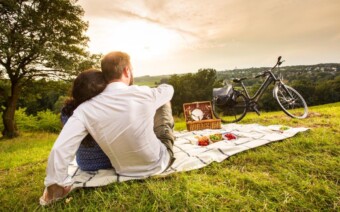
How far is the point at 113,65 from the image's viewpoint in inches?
90.9

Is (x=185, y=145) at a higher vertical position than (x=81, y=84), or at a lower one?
lower

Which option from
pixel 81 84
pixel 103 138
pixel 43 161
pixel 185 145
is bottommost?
pixel 43 161

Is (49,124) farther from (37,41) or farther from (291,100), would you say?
(291,100)

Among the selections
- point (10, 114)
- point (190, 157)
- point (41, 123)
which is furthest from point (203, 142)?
point (41, 123)

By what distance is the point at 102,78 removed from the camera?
7.71 feet

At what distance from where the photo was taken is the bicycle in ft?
19.4

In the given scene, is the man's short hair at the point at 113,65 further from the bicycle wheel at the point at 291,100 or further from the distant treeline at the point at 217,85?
the distant treeline at the point at 217,85

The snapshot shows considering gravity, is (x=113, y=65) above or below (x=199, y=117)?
above

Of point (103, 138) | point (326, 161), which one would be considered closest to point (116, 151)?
point (103, 138)

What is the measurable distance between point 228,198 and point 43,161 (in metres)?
3.55

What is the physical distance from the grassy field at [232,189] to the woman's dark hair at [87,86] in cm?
98

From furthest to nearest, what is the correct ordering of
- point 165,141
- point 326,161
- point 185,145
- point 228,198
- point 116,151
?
point 185,145
point 165,141
point 326,161
point 116,151
point 228,198

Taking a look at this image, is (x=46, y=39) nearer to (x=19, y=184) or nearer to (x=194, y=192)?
(x=19, y=184)

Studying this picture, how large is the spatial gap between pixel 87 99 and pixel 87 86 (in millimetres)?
134
